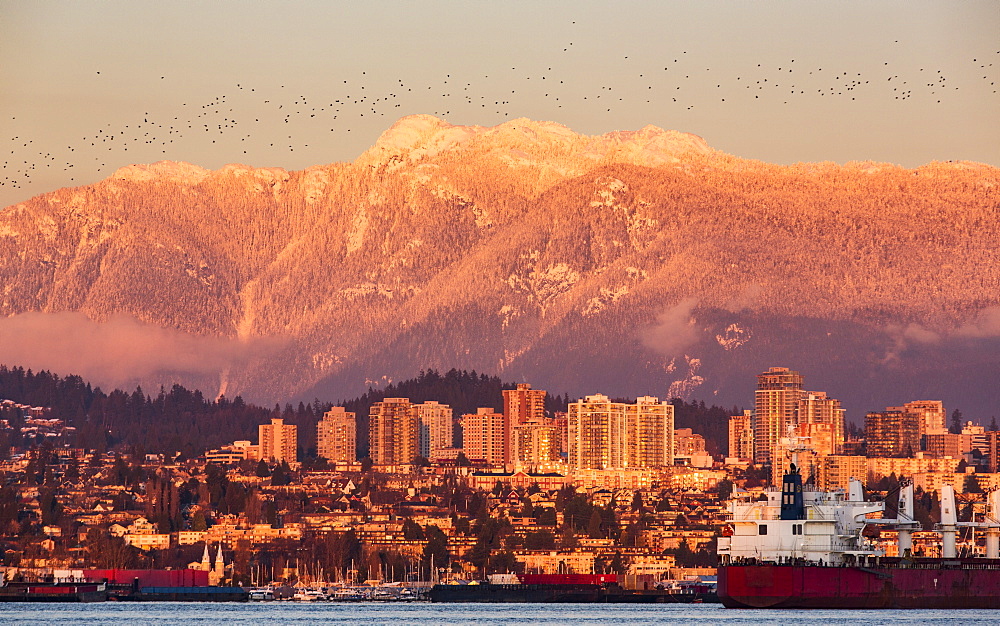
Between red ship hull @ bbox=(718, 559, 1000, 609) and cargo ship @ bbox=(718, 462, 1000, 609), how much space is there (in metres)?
0.05

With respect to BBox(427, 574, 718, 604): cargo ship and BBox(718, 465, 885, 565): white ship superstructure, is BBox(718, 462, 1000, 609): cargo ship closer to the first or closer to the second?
BBox(718, 465, 885, 565): white ship superstructure

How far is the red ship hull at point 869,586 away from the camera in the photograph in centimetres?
11400

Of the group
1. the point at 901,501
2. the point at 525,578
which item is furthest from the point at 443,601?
the point at 901,501

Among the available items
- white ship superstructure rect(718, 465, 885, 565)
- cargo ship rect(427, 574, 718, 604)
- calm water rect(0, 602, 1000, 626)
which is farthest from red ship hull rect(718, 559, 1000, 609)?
cargo ship rect(427, 574, 718, 604)

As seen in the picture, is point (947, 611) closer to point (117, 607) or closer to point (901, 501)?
point (901, 501)

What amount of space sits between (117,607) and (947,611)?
60151 mm

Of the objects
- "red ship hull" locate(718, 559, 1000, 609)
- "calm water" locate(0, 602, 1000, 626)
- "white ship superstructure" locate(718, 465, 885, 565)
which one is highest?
"white ship superstructure" locate(718, 465, 885, 565)

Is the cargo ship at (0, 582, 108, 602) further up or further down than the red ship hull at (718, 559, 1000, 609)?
further down

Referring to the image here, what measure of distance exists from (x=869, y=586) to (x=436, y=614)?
3122 centimetres

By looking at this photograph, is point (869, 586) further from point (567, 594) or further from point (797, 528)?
point (567, 594)

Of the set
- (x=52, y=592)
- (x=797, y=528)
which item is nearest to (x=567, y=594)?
(x=52, y=592)

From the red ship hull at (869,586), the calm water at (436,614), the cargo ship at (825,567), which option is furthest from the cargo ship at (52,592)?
the red ship hull at (869,586)

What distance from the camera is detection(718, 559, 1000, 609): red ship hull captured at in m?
114

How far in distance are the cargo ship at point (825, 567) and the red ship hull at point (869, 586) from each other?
0.05 metres
